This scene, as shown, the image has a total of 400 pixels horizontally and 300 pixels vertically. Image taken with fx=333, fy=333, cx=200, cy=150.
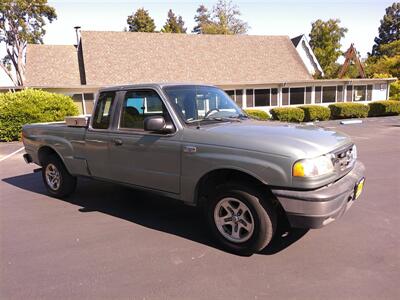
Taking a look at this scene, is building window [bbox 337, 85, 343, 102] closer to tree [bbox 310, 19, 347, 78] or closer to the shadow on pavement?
tree [bbox 310, 19, 347, 78]

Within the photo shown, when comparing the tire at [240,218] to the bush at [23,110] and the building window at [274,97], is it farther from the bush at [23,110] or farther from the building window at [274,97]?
the building window at [274,97]

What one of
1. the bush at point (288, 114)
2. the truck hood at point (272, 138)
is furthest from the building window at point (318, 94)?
the truck hood at point (272, 138)

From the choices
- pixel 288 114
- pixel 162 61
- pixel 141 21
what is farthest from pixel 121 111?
pixel 141 21

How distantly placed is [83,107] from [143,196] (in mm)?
16225

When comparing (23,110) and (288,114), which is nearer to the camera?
(23,110)

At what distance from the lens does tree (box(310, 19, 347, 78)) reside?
38844 millimetres

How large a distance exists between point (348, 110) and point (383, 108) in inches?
119

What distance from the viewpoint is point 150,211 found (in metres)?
5.18

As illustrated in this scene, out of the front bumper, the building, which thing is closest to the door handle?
the front bumper

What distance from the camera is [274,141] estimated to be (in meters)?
3.44

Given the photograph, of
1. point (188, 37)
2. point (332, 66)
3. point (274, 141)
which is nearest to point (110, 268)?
point (274, 141)

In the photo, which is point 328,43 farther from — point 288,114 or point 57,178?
point 57,178

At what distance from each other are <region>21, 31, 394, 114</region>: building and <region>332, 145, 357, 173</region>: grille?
60.4ft

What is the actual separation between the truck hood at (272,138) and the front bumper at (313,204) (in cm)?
38
